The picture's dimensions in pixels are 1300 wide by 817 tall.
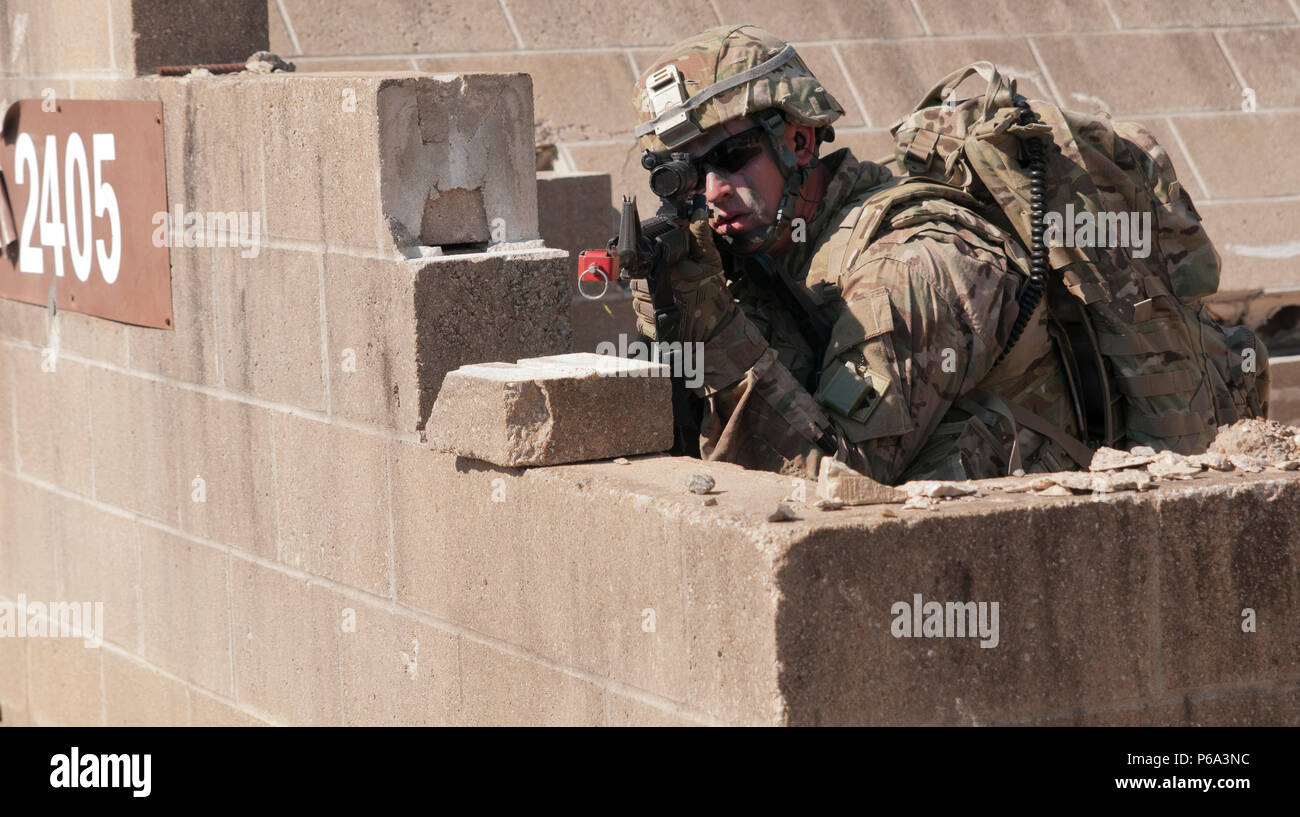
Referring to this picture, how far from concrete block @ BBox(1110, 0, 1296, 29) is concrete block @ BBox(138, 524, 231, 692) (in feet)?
17.6

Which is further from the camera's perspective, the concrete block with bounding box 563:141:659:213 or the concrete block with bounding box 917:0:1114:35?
the concrete block with bounding box 917:0:1114:35

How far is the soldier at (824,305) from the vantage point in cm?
391

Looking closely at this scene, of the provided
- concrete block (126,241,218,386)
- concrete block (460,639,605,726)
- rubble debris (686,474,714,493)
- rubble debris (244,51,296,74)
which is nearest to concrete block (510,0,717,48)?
rubble debris (244,51,296,74)

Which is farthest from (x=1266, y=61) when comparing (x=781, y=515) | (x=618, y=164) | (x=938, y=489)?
(x=781, y=515)

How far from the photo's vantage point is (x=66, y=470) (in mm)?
5641

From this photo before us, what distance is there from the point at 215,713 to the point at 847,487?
Answer: 2686 millimetres

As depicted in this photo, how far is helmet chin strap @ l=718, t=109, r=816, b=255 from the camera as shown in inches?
170

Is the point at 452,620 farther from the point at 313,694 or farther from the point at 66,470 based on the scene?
the point at 66,470

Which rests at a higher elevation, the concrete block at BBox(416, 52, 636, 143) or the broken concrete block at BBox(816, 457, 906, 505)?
the concrete block at BBox(416, 52, 636, 143)

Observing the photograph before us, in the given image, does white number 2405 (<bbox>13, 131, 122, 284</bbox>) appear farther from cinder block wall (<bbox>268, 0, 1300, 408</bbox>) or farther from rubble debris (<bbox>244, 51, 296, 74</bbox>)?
cinder block wall (<bbox>268, 0, 1300, 408</bbox>)

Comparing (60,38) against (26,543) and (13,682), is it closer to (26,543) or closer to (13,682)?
(26,543)

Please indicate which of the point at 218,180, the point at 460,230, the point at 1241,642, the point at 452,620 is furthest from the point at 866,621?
the point at 218,180

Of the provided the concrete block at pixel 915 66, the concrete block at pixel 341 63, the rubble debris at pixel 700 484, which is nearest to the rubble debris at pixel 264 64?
the concrete block at pixel 341 63

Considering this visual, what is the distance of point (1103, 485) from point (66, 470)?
385 cm
